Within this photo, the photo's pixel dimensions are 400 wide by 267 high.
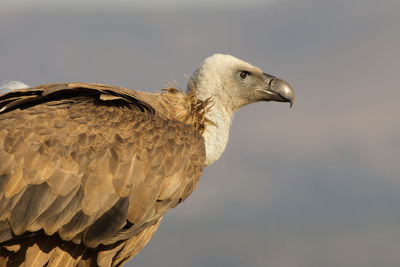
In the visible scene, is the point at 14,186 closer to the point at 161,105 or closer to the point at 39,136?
the point at 39,136

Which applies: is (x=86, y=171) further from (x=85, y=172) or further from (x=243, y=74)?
(x=243, y=74)

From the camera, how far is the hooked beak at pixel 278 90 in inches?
365

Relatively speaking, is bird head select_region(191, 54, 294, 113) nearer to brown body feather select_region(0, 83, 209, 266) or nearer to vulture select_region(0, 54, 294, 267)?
vulture select_region(0, 54, 294, 267)

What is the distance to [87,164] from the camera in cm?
671

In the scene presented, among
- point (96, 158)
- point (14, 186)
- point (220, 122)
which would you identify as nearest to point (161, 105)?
point (220, 122)

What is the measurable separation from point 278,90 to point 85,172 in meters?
3.72

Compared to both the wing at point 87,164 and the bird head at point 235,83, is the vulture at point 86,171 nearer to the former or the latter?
the wing at point 87,164

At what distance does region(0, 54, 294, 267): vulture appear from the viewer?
653 cm

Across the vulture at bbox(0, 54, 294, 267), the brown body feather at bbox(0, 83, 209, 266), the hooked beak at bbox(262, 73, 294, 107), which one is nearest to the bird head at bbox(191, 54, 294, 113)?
the hooked beak at bbox(262, 73, 294, 107)

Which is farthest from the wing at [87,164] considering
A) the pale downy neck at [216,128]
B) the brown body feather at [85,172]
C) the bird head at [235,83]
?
the bird head at [235,83]

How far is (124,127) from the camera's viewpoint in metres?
7.12

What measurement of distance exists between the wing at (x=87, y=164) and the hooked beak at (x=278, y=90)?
7.45 ft

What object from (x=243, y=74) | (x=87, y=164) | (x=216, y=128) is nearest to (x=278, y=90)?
(x=243, y=74)

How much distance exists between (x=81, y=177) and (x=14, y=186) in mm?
681
